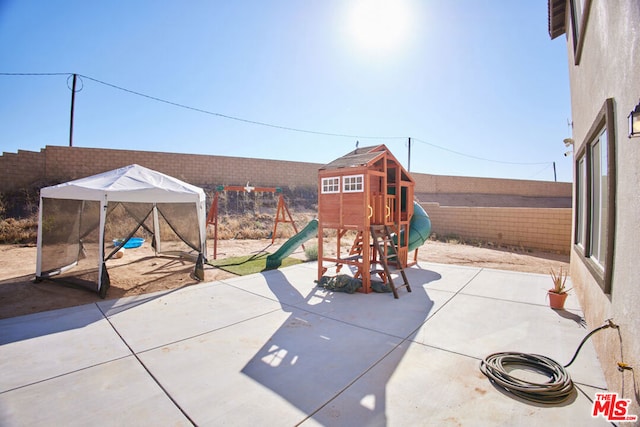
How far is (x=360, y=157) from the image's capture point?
6148 millimetres

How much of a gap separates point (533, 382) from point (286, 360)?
2.25 m

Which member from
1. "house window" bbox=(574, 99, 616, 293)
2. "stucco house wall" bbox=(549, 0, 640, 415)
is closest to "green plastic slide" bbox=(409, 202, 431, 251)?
"house window" bbox=(574, 99, 616, 293)

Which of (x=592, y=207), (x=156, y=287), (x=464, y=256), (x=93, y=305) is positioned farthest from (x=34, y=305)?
(x=464, y=256)

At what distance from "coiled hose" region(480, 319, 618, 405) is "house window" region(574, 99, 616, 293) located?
2.08 ft

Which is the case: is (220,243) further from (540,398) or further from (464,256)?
(540,398)

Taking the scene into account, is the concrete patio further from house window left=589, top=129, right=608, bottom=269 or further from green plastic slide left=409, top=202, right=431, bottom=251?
green plastic slide left=409, top=202, right=431, bottom=251

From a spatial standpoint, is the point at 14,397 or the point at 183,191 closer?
the point at 14,397

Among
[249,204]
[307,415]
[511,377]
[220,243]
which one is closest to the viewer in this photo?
[307,415]

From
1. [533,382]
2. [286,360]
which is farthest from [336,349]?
[533,382]

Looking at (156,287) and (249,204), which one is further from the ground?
(249,204)

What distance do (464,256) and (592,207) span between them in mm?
6073

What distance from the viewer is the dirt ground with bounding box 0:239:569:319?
5.17 metres

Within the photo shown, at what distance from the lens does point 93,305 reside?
4.87 metres

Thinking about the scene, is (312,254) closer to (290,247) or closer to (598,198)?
(290,247)
